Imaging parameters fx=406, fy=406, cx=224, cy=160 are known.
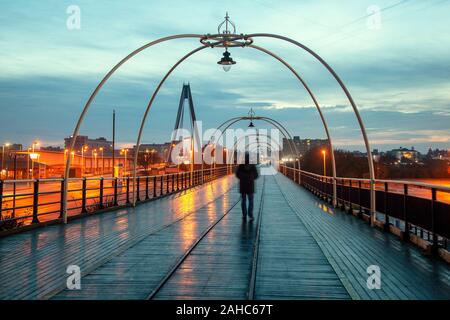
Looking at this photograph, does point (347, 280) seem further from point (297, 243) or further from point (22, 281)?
point (22, 281)

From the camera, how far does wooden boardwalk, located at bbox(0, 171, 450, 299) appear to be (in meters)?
5.04

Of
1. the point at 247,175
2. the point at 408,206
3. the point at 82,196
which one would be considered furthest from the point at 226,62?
the point at 408,206

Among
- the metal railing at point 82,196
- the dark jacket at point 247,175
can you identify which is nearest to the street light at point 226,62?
the dark jacket at point 247,175

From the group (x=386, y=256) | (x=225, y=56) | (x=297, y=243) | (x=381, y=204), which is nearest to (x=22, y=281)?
(x=297, y=243)

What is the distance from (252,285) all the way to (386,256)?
306cm

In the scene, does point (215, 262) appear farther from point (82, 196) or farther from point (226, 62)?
point (226, 62)

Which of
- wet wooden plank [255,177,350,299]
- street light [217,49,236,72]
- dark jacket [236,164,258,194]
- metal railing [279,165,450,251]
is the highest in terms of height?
street light [217,49,236,72]

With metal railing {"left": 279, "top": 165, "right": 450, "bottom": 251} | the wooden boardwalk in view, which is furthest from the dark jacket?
metal railing {"left": 279, "top": 165, "right": 450, "bottom": 251}

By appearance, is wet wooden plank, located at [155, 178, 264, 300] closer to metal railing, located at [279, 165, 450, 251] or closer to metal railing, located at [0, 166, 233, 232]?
metal railing, located at [279, 165, 450, 251]

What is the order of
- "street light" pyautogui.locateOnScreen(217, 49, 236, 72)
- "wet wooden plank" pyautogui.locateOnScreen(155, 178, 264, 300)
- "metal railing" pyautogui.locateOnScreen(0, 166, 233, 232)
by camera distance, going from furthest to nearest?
"street light" pyautogui.locateOnScreen(217, 49, 236, 72)
"metal railing" pyautogui.locateOnScreen(0, 166, 233, 232)
"wet wooden plank" pyautogui.locateOnScreen(155, 178, 264, 300)

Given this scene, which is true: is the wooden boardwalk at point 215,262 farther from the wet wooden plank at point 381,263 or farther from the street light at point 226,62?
the street light at point 226,62

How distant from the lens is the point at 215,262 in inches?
262

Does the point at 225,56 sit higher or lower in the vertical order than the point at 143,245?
higher
